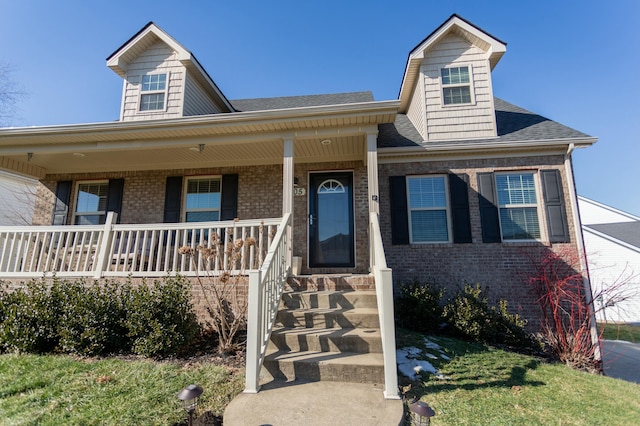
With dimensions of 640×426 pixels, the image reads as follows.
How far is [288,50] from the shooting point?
9523 millimetres

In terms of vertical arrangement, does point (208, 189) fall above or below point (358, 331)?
above

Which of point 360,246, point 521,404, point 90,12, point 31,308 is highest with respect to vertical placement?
point 90,12

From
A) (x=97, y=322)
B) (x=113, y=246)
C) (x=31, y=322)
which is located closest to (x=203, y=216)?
(x=113, y=246)

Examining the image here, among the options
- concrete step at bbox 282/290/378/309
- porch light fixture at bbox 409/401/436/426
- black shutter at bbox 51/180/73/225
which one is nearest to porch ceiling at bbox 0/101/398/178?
black shutter at bbox 51/180/73/225

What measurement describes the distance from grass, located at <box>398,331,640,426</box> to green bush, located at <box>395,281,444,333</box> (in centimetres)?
80

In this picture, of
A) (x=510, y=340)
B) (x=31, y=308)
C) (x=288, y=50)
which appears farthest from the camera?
(x=288, y=50)

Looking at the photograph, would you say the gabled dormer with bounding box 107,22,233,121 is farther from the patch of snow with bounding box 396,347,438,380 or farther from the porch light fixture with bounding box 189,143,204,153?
the patch of snow with bounding box 396,347,438,380

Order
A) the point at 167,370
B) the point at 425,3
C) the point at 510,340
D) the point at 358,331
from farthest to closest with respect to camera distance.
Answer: the point at 425,3 → the point at 510,340 → the point at 358,331 → the point at 167,370

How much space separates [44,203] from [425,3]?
431 inches

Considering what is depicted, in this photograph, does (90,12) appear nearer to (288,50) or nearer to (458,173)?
(288,50)

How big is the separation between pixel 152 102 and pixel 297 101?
12.5 feet

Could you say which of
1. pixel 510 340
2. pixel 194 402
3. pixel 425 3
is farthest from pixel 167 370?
pixel 425 3

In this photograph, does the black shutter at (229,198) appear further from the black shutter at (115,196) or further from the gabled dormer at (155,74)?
the black shutter at (115,196)

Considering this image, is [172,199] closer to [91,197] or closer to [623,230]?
[91,197]
